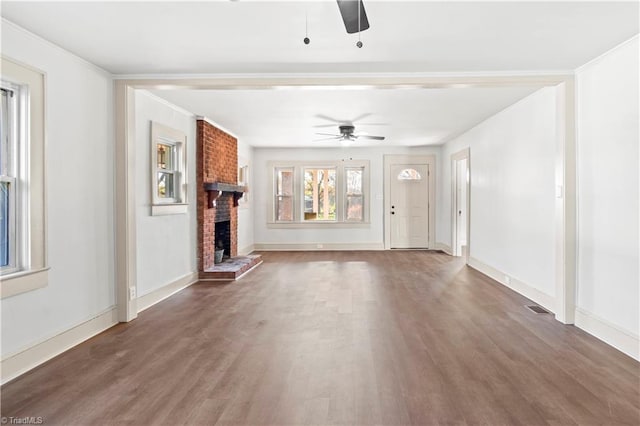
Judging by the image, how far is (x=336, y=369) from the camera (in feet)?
9.41

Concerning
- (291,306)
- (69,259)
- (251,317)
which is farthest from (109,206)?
(291,306)

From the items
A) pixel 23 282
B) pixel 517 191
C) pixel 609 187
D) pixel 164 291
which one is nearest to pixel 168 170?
pixel 164 291

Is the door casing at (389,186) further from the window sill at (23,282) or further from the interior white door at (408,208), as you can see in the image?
the window sill at (23,282)

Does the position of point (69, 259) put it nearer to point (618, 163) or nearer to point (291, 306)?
point (291, 306)

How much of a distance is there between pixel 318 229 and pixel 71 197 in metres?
6.67

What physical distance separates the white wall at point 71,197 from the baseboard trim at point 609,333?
14.9 ft

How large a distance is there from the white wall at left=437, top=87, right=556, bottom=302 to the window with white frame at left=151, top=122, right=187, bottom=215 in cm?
455

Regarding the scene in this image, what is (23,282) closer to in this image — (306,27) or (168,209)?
(168,209)

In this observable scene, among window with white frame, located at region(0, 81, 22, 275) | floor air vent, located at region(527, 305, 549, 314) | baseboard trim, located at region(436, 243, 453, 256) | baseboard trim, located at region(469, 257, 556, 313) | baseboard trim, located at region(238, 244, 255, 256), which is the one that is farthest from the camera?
baseboard trim, located at region(436, 243, 453, 256)

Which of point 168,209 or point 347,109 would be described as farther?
point 347,109

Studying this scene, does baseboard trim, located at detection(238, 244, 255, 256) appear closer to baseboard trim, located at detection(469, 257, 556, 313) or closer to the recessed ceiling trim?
baseboard trim, located at detection(469, 257, 556, 313)

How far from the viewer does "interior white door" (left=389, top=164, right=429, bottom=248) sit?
9.65m

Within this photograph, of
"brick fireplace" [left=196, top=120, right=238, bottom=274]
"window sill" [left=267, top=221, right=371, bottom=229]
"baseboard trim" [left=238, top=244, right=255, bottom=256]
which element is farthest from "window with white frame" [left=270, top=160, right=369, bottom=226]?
"brick fireplace" [left=196, top=120, right=238, bottom=274]

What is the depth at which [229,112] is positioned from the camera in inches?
228
